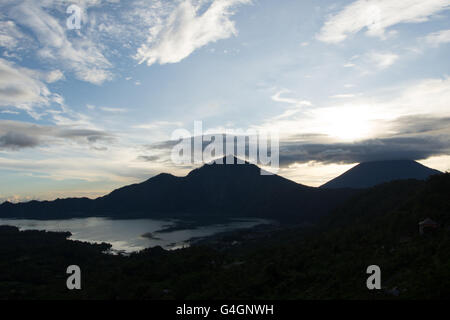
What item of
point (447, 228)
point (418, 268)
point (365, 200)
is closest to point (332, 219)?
point (365, 200)

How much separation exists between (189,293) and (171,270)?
15758mm

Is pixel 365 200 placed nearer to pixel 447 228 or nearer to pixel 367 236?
pixel 367 236

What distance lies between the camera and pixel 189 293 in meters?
28.2

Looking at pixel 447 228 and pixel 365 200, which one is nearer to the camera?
pixel 447 228
